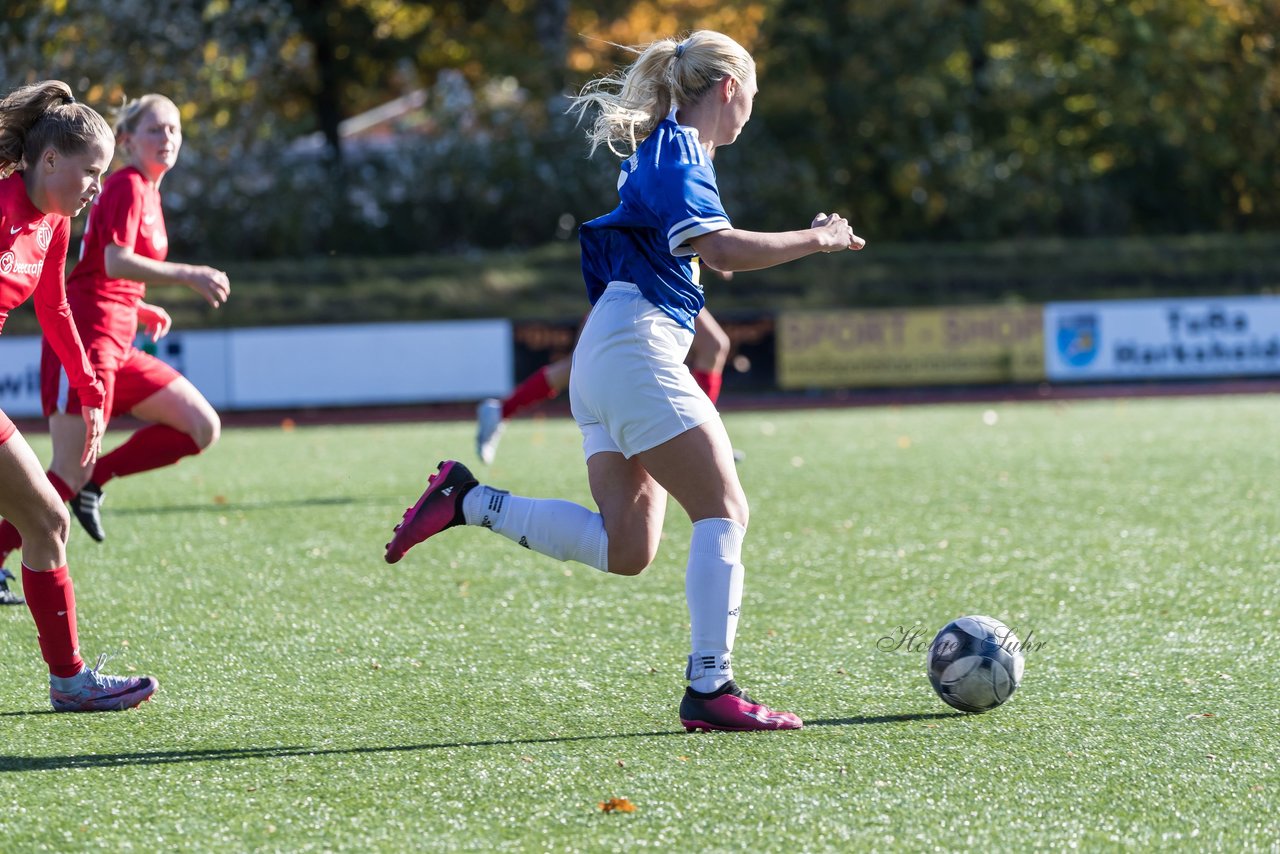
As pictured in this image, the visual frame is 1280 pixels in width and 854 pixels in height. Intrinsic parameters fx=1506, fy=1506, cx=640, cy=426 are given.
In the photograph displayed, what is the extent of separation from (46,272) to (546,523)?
1.58m

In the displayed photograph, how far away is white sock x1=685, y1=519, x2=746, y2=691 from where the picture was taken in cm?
386

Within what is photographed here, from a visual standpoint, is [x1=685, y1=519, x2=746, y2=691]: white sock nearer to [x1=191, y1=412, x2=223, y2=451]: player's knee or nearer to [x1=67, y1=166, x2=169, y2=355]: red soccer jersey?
[x1=67, y1=166, x2=169, y2=355]: red soccer jersey

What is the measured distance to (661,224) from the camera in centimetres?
374

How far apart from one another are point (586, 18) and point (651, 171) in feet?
89.0

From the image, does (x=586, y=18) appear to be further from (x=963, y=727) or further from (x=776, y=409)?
(x=963, y=727)

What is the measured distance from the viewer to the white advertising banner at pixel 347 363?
17500 mm

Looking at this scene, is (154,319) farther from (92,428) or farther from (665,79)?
(665,79)

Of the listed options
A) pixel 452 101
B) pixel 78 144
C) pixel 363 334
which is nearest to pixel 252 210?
pixel 452 101

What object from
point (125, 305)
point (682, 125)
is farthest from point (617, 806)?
point (125, 305)

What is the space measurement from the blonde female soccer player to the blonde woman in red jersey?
3.02 ft

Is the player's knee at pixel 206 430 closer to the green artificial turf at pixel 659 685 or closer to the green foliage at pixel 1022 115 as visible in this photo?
the green artificial turf at pixel 659 685

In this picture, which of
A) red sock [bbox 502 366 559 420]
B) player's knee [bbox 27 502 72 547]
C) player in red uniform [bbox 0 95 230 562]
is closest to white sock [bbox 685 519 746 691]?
player's knee [bbox 27 502 72 547]

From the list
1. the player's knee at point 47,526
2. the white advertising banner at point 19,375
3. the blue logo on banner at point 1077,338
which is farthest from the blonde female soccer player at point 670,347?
the blue logo on banner at point 1077,338

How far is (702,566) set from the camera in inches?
152
